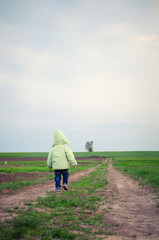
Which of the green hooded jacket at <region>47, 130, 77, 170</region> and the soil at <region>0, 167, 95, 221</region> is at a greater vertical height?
the green hooded jacket at <region>47, 130, 77, 170</region>

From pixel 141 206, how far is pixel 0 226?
6134mm

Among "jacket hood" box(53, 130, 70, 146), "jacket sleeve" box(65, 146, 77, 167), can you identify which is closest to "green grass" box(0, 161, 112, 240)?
"jacket sleeve" box(65, 146, 77, 167)

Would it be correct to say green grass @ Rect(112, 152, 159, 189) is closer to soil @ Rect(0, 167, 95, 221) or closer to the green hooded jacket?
the green hooded jacket

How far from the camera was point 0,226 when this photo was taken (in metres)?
4.61

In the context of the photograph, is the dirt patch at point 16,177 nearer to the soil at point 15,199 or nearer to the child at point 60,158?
the soil at point 15,199

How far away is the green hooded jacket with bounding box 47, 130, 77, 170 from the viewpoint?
31.9 ft

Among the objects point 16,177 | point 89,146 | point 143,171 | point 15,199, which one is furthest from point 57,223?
point 89,146

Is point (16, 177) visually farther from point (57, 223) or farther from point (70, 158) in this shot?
point (57, 223)

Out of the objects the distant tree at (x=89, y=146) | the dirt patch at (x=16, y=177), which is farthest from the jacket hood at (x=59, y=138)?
the distant tree at (x=89, y=146)

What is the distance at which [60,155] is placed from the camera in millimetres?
9875

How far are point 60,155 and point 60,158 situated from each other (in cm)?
16

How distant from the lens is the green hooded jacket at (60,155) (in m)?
9.73

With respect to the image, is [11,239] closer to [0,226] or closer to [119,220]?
[0,226]

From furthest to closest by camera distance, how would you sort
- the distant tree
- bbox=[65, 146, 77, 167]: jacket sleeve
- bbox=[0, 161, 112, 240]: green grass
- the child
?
the distant tree → bbox=[65, 146, 77, 167]: jacket sleeve → the child → bbox=[0, 161, 112, 240]: green grass
